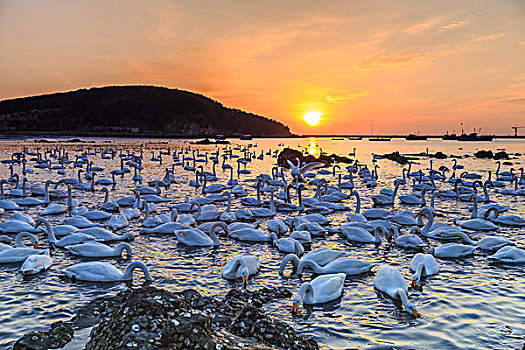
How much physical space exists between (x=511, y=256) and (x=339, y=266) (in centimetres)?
488

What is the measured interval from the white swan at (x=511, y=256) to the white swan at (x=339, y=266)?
3971mm

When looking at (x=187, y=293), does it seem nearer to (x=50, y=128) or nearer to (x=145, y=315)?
(x=145, y=315)

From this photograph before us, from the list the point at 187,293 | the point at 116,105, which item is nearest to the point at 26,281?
the point at 187,293

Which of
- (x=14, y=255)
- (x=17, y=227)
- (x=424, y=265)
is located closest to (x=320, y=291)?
(x=424, y=265)

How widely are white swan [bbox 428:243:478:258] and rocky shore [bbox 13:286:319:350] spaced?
656 centimetres

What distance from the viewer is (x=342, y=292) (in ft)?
28.9

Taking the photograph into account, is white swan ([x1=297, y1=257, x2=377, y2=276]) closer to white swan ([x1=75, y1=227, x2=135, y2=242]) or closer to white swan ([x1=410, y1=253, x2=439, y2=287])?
white swan ([x1=410, y1=253, x2=439, y2=287])

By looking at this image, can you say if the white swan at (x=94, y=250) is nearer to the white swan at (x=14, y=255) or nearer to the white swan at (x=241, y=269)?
the white swan at (x=14, y=255)

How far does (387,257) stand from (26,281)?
9.04 m

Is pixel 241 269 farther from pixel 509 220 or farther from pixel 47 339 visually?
pixel 509 220

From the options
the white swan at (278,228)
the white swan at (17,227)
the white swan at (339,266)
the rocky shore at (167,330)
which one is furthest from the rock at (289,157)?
the rocky shore at (167,330)

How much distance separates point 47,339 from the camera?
628 centimetres

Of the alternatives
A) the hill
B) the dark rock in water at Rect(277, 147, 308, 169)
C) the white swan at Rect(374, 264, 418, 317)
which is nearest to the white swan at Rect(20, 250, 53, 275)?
the white swan at Rect(374, 264, 418, 317)

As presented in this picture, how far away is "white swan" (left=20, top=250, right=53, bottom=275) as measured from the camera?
931 centimetres
